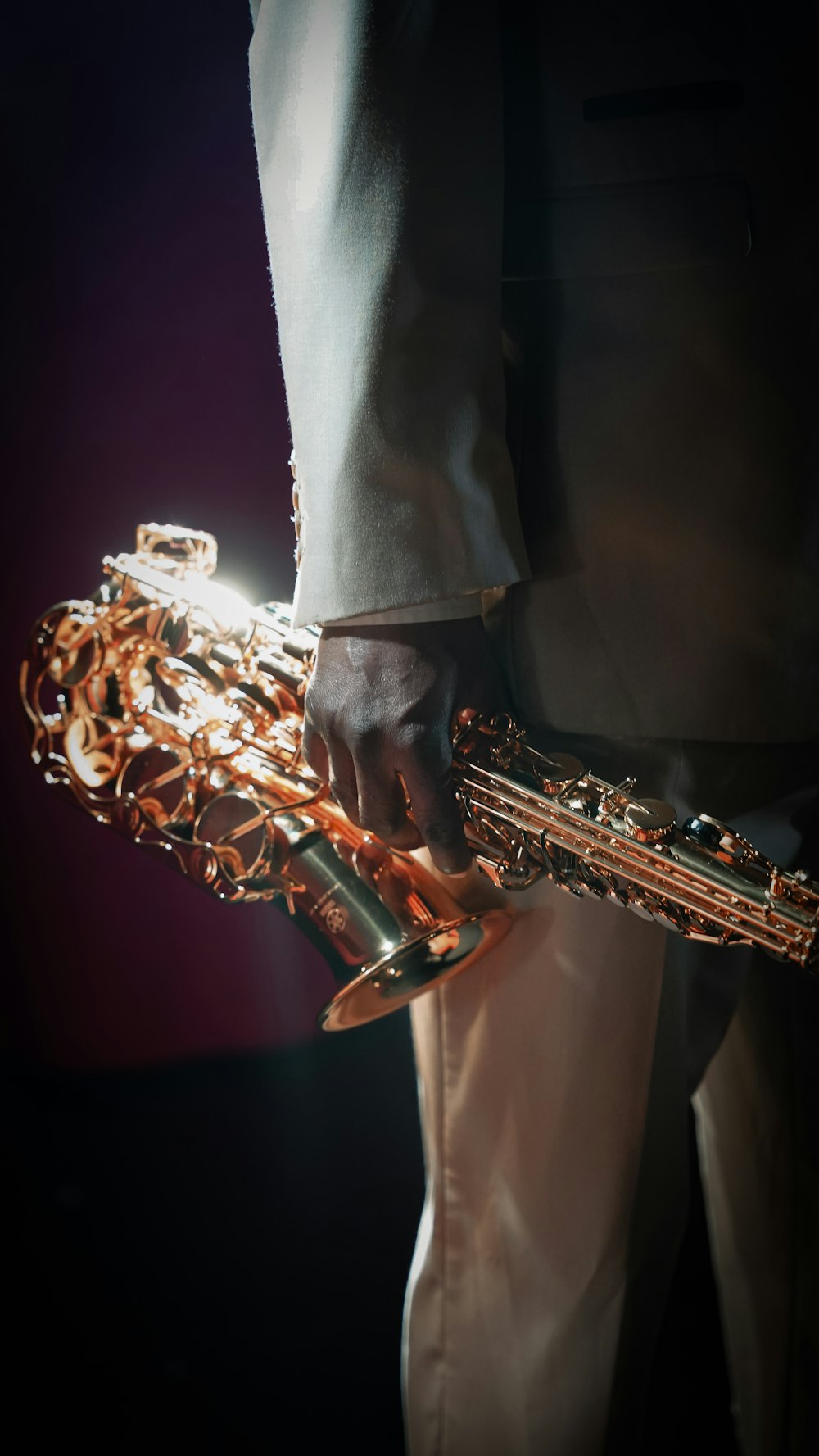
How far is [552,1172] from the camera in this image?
0.83 meters

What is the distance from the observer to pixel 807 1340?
40.2 inches

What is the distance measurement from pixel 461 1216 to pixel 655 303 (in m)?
0.71

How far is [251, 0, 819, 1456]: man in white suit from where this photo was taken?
63cm

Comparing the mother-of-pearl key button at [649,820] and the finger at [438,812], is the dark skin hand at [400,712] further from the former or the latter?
the mother-of-pearl key button at [649,820]

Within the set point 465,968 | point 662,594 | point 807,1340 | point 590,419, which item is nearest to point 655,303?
point 590,419

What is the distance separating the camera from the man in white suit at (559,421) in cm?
63

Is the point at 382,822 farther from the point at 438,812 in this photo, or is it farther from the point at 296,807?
the point at 296,807

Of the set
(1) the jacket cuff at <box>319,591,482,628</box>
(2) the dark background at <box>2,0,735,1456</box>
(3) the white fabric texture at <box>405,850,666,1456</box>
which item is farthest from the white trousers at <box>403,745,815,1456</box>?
(2) the dark background at <box>2,0,735,1456</box>

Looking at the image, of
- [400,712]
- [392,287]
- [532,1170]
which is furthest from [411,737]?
[532,1170]

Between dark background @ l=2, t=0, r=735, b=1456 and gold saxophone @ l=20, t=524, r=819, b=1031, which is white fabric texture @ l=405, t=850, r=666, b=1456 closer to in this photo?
gold saxophone @ l=20, t=524, r=819, b=1031

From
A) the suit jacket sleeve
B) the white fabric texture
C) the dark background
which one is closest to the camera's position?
the suit jacket sleeve

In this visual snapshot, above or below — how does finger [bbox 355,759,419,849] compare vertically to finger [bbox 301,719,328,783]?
below

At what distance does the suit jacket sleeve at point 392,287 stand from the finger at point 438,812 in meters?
0.11

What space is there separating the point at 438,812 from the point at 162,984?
1.07m
